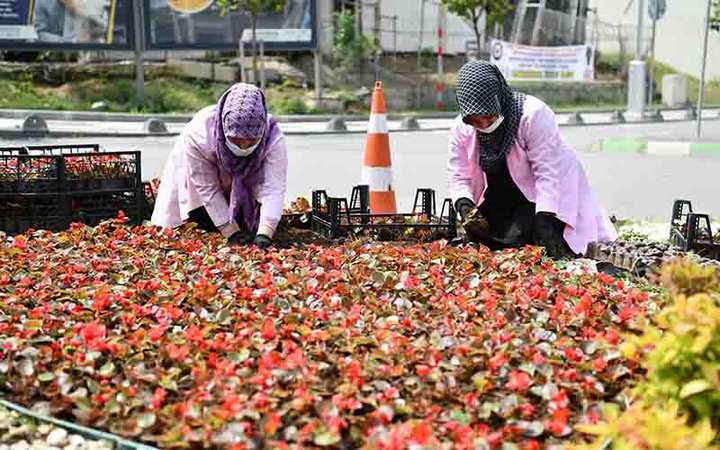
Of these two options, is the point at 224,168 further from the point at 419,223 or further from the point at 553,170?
the point at 553,170

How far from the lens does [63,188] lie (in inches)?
256

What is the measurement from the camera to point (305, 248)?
571 cm

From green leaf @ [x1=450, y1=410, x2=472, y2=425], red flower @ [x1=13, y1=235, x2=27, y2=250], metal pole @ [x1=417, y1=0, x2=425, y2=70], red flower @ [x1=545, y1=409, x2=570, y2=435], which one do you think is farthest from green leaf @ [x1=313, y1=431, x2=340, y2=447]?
metal pole @ [x1=417, y1=0, x2=425, y2=70]

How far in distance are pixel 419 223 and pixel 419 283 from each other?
190 cm

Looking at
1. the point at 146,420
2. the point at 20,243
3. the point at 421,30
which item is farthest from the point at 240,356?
the point at 421,30

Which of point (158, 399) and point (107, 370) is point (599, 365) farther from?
point (107, 370)

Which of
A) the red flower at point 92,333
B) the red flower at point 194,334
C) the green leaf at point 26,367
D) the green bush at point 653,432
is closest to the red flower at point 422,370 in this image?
the green bush at point 653,432

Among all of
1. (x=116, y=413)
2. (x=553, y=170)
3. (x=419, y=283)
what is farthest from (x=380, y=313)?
(x=553, y=170)

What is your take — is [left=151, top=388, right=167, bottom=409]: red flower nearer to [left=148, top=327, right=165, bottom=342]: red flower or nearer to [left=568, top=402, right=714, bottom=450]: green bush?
[left=148, top=327, right=165, bottom=342]: red flower

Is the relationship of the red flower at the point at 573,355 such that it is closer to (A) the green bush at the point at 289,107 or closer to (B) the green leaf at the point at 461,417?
(B) the green leaf at the point at 461,417

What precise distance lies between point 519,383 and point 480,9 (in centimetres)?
2747

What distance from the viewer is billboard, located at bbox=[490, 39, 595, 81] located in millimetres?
28406

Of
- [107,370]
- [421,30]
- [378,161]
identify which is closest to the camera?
[107,370]

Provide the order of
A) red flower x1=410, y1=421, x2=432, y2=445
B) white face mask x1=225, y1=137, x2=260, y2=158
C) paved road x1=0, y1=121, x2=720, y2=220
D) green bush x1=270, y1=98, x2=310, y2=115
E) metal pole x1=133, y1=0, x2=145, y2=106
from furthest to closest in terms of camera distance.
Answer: green bush x1=270, y1=98, x2=310, y2=115 < metal pole x1=133, y1=0, x2=145, y2=106 < paved road x1=0, y1=121, x2=720, y2=220 < white face mask x1=225, y1=137, x2=260, y2=158 < red flower x1=410, y1=421, x2=432, y2=445
